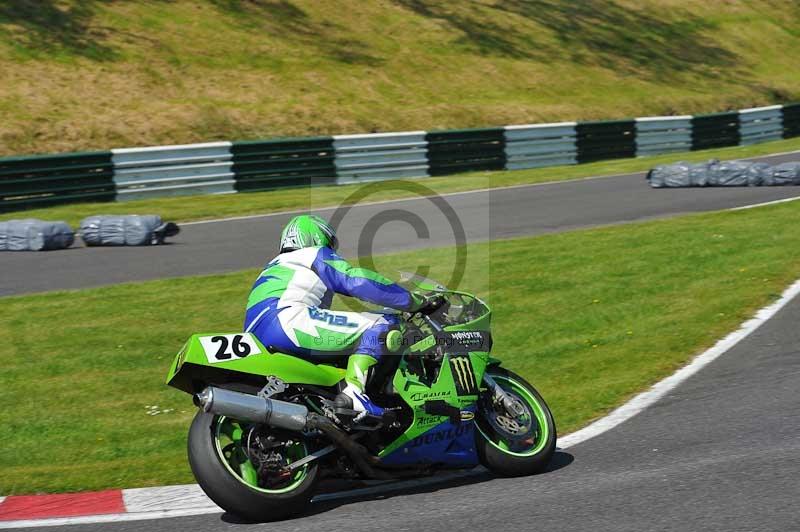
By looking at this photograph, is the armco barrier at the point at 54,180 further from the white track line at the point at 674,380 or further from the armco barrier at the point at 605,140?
the white track line at the point at 674,380

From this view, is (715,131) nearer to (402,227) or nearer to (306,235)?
(402,227)

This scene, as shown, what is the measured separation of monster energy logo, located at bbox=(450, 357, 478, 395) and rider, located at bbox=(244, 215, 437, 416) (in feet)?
1.44

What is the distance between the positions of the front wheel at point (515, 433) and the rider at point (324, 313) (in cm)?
80

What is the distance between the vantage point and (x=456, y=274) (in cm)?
661

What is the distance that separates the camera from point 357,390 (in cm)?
627

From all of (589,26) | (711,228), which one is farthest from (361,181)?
(589,26)

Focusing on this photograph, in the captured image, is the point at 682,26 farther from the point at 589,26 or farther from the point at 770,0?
the point at 770,0

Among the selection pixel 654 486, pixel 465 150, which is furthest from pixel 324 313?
pixel 465 150

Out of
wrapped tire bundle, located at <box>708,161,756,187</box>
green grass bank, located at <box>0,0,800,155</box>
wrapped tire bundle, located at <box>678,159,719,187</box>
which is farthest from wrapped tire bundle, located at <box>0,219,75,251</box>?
wrapped tire bundle, located at <box>708,161,756,187</box>

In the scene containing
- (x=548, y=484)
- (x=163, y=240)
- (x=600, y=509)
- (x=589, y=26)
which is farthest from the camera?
(x=589, y=26)

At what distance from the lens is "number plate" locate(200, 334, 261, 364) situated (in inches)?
232

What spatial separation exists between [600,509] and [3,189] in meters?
17.2

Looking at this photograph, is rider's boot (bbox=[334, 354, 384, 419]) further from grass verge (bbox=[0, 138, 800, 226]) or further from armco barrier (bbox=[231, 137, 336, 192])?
armco barrier (bbox=[231, 137, 336, 192])

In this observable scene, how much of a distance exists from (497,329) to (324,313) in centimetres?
489
